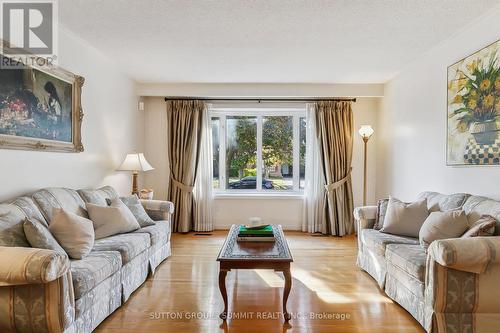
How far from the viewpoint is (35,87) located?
274 centimetres

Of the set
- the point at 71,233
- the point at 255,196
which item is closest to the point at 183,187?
the point at 255,196

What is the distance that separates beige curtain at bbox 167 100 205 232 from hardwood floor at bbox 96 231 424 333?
145 cm

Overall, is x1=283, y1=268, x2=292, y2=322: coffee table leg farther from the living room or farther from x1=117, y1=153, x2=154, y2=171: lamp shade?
x1=117, y1=153, x2=154, y2=171: lamp shade

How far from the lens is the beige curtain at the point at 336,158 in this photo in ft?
16.8

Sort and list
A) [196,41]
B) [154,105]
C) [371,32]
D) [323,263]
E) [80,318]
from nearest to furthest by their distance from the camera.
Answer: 1. [80,318]
2. [371,32]
3. [196,41]
4. [323,263]
5. [154,105]

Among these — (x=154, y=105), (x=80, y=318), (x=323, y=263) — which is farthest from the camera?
(x=154, y=105)

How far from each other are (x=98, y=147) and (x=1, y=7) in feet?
5.72

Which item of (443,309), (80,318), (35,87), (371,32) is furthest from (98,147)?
(443,309)

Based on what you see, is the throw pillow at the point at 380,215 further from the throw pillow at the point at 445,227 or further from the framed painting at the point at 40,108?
the framed painting at the point at 40,108

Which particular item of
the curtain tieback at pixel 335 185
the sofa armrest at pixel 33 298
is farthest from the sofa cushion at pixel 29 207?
the curtain tieback at pixel 335 185

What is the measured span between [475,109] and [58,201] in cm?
390

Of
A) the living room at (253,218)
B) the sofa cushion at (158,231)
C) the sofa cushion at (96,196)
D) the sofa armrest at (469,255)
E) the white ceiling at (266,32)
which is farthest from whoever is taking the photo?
the sofa cushion at (158,231)

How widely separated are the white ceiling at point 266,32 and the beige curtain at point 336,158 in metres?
0.83

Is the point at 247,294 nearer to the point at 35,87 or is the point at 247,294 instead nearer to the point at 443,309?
the point at 443,309
